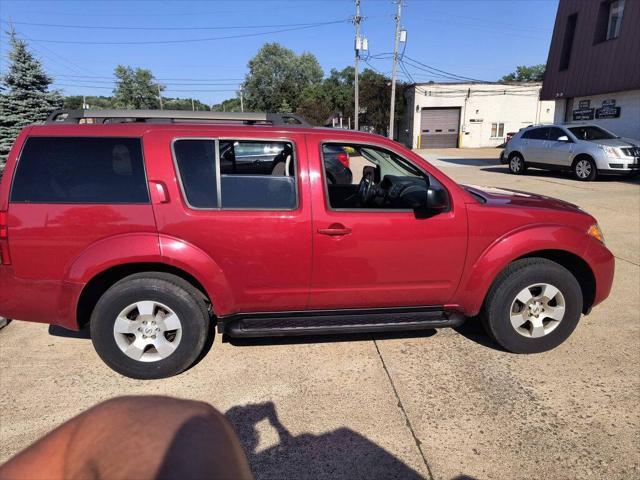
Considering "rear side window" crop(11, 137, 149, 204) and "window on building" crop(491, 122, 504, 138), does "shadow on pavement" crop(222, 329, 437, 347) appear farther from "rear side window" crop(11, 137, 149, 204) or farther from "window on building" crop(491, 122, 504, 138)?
"window on building" crop(491, 122, 504, 138)

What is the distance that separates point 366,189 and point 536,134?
13.6 meters

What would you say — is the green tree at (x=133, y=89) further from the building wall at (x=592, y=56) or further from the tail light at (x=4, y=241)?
the tail light at (x=4, y=241)

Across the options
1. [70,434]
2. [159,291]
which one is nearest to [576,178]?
[159,291]

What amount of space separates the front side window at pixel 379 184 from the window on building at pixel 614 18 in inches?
712

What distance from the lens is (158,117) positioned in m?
3.45

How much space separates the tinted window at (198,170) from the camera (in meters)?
3.10

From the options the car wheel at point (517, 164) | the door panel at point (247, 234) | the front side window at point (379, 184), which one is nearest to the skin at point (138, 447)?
the door panel at point (247, 234)

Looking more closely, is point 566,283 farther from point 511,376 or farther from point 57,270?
point 57,270

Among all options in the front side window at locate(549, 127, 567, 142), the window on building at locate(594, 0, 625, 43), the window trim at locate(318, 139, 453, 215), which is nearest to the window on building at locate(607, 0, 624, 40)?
the window on building at locate(594, 0, 625, 43)

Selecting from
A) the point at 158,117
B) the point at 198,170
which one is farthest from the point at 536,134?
the point at 198,170

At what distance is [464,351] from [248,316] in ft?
5.80

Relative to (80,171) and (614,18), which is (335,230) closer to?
(80,171)

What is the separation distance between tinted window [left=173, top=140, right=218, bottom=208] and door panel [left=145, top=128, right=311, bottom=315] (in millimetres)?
49

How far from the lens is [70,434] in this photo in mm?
1052
